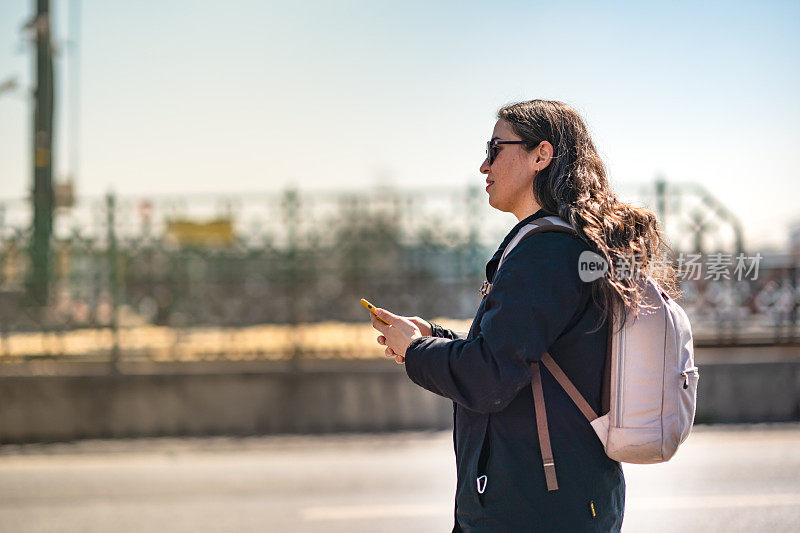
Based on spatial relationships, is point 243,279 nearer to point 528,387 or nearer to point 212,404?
point 212,404

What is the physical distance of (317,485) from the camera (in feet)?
21.6

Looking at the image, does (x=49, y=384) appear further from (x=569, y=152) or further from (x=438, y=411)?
(x=569, y=152)

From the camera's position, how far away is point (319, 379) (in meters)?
8.72

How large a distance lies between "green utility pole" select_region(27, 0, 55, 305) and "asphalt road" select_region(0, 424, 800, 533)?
178 centimetres

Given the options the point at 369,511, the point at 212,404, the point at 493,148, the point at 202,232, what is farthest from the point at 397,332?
the point at 202,232

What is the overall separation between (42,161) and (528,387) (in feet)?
38.1

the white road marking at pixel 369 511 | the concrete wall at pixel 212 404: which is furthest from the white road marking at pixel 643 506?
the concrete wall at pixel 212 404

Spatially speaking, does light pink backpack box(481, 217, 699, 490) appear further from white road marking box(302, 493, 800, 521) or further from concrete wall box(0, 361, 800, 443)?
concrete wall box(0, 361, 800, 443)

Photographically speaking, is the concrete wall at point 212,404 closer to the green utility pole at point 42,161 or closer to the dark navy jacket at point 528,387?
the green utility pole at point 42,161

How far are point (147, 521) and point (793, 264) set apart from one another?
7369 millimetres

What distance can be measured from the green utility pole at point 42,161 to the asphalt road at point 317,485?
1780mm

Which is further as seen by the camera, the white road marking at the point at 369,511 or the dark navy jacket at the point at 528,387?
the white road marking at the point at 369,511

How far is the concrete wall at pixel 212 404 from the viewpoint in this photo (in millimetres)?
8578

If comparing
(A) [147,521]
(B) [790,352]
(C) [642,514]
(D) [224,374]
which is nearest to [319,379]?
(D) [224,374]
